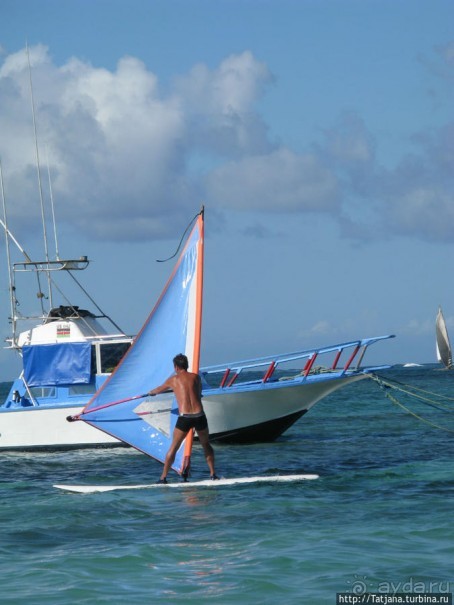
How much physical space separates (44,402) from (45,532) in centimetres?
1138

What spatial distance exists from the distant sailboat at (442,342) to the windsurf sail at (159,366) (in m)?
79.8

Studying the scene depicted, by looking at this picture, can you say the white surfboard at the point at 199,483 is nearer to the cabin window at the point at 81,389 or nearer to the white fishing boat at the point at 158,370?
the white fishing boat at the point at 158,370

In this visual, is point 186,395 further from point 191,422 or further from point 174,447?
point 174,447

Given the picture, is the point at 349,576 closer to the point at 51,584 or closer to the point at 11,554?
the point at 51,584

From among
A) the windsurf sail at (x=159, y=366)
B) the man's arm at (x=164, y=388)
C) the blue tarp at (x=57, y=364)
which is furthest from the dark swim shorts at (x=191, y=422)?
the blue tarp at (x=57, y=364)

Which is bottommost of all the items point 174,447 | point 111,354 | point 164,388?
point 174,447

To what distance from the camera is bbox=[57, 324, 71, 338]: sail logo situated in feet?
82.3

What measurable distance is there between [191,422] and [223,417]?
7457 millimetres

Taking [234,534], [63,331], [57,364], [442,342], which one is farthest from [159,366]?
[442,342]

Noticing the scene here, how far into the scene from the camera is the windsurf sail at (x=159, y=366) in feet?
55.2

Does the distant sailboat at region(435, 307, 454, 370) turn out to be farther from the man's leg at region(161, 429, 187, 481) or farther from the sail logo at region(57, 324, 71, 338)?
the man's leg at region(161, 429, 187, 481)

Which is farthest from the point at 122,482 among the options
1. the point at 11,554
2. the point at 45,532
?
the point at 11,554

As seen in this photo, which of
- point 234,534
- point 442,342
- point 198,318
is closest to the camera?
point 234,534

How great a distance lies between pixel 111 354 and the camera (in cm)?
2461
